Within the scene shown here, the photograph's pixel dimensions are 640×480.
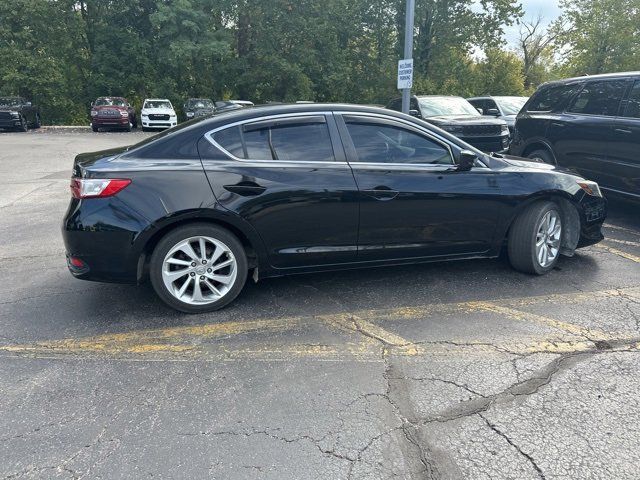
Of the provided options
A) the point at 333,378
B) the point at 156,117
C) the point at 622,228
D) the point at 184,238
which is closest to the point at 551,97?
the point at 622,228

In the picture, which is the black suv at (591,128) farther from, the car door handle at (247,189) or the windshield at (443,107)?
the car door handle at (247,189)

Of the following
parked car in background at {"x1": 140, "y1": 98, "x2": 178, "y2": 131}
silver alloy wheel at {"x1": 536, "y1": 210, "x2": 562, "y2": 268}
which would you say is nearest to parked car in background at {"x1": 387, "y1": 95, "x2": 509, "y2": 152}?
silver alloy wheel at {"x1": 536, "y1": 210, "x2": 562, "y2": 268}

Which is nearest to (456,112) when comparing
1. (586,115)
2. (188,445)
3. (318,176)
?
(586,115)

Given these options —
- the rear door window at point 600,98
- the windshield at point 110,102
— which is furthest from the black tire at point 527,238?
the windshield at point 110,102

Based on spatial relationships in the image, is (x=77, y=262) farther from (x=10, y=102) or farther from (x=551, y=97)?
(x=10, y=102)

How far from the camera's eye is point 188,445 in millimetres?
2393

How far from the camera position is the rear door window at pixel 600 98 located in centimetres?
628

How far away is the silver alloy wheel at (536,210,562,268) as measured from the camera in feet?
14.9

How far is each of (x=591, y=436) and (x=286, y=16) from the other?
98.5 ft

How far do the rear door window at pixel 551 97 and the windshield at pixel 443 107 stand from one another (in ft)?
11.1

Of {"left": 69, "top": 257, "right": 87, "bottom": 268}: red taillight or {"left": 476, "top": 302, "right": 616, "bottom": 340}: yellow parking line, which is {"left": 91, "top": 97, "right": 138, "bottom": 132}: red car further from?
{"left": 476, "top": 302, "right": 616, "bottom": 340}: yellow parking line

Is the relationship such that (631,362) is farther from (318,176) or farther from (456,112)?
(456,112)

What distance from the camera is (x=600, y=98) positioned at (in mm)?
6531

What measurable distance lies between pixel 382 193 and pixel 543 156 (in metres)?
4.60
